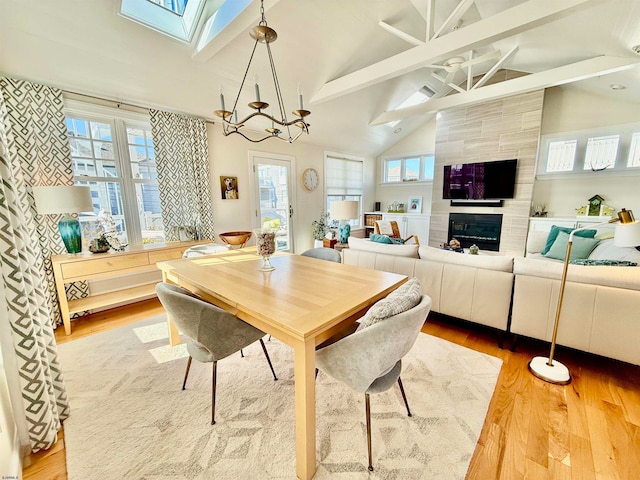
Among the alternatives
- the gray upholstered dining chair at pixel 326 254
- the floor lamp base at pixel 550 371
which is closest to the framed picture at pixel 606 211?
the floor lamp base at pixel 550 371

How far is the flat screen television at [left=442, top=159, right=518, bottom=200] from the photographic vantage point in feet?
15.3

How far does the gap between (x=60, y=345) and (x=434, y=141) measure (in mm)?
6888

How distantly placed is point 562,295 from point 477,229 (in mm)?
3728

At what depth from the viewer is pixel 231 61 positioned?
9.20ft

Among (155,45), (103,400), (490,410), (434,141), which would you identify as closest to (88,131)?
(155,45)

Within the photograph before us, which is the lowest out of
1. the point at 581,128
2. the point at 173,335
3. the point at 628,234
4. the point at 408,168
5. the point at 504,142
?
the point at 173,335

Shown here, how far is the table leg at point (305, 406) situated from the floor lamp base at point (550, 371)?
169 centimetres

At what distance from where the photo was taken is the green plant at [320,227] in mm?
5324

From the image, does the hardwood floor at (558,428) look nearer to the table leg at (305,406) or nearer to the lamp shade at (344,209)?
the table leg at (305,406)

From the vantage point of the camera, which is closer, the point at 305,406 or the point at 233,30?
the point at 305,406

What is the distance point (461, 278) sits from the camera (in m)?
2.28

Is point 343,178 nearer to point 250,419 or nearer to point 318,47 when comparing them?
point 318,47

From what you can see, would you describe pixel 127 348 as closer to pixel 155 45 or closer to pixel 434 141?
pixel 155 45

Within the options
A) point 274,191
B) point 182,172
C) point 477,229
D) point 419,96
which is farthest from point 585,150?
point 182,172
